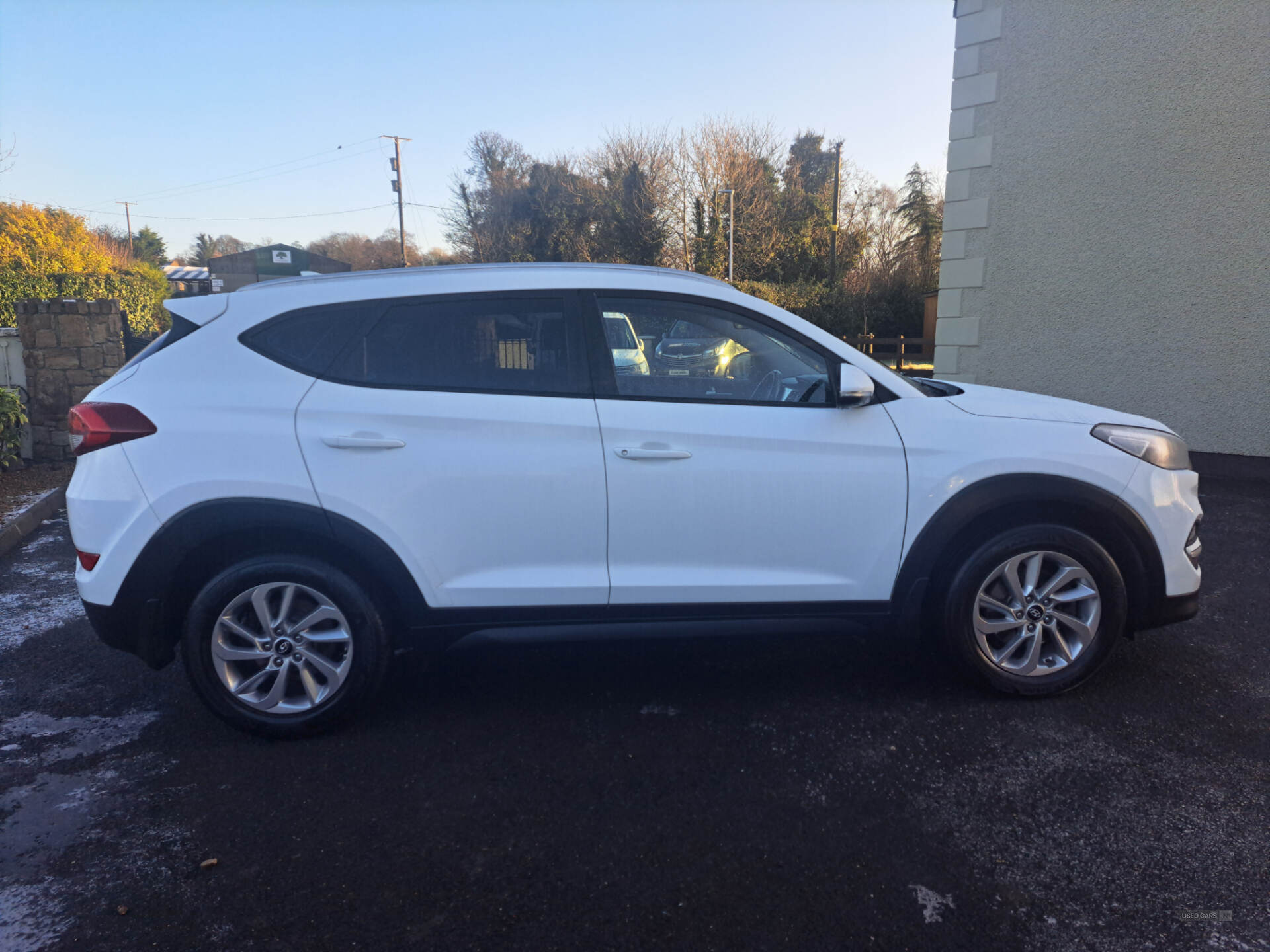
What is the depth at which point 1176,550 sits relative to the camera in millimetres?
3291

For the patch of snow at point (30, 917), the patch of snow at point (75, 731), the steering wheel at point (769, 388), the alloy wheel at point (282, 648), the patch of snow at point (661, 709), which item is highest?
the steering wheel at point (769, 388)

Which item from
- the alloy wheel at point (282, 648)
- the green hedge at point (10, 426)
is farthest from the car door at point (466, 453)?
the green hedge at point (10, 426)

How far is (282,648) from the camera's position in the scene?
3.08 m

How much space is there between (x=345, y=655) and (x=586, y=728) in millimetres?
969

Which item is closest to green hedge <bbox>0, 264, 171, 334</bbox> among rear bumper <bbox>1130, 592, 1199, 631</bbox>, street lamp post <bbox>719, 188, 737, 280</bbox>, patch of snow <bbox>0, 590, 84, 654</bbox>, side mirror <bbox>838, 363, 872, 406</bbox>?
patch of snow <bbox>0, 590, 84, 654</bbox>

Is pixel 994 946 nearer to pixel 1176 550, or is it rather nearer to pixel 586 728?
Answer: pixel 586 728

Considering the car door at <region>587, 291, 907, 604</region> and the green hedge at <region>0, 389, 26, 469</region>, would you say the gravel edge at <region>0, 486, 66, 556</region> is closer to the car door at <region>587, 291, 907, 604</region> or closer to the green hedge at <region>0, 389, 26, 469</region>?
the green hedge at <region>0, 389, 26, 469</region>

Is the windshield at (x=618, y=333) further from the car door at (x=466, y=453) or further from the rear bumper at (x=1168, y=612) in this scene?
the rear bumper at (x=1168, y=612)

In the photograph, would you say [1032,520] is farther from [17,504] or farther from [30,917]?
[17,504]

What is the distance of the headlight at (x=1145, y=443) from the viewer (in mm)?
3301

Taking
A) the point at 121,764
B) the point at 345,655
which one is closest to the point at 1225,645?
the point at 345,655

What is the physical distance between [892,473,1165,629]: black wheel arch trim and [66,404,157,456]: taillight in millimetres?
2931

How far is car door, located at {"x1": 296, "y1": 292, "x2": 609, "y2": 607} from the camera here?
3008 millimetres

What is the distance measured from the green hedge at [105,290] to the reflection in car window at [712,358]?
371 inches
